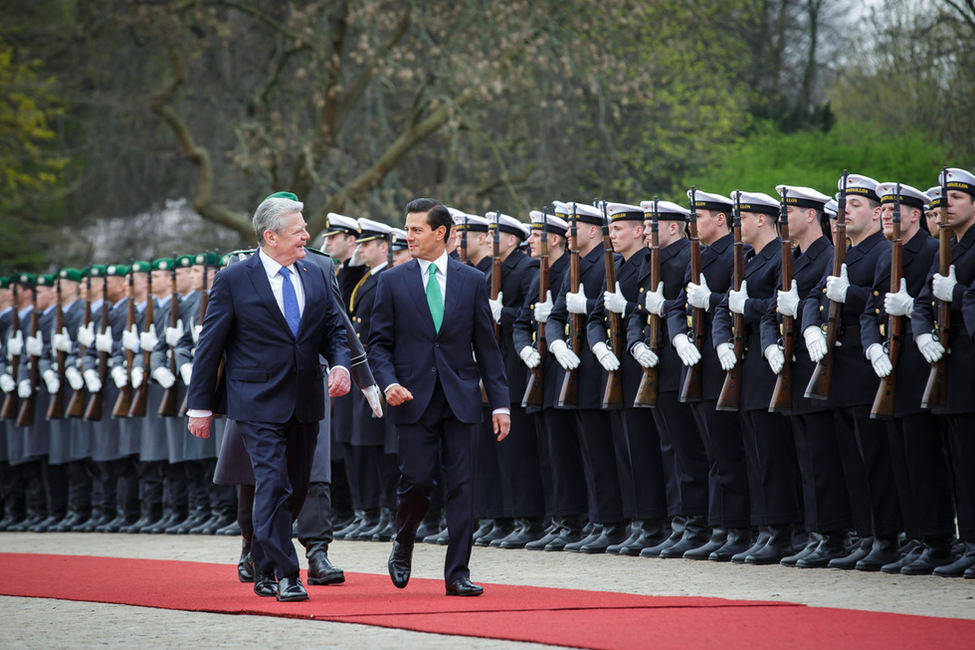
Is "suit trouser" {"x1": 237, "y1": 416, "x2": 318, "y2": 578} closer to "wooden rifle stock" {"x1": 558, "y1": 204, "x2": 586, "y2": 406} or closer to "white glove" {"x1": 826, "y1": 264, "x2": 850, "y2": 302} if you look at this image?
"wooden rifle stock" {"x1": 558, "y1": 204, "x2": 586, "y2": 406}

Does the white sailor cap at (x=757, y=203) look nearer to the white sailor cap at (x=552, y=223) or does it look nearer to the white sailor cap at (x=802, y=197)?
Answer: the white sailor cap at (x=802, y=197)

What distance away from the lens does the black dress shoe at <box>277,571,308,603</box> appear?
24.1ft

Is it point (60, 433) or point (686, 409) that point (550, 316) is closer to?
point (686, 409)

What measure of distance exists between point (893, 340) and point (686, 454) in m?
1.86

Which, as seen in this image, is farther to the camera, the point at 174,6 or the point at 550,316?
the point at 174,6

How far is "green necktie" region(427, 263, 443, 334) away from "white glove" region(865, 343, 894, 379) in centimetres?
229

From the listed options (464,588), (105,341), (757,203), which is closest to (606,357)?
(757,203)

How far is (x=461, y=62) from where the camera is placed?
67.1 feet

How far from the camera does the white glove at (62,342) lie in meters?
14.5

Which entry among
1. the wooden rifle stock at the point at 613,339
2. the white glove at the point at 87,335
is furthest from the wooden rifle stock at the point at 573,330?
the white glove at the point at 87,335

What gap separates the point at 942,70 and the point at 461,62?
617 centimetres

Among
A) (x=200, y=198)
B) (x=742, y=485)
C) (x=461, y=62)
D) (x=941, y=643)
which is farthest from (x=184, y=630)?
(x=200, y=198)

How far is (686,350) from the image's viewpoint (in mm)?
9164

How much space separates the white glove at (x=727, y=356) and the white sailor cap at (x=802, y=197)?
897mm
